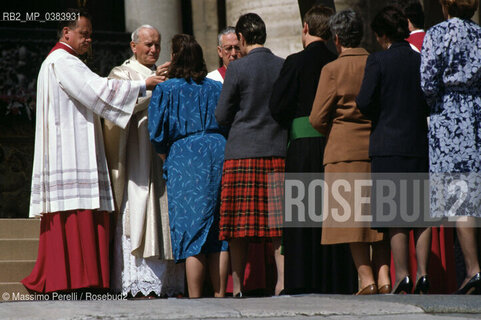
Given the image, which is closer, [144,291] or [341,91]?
[341,91]

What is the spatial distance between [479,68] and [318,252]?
1561mm

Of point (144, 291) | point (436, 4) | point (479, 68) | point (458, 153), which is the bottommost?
point (144, 291)

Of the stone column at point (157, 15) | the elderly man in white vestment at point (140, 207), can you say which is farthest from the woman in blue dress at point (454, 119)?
the stone column at point (157, 15)

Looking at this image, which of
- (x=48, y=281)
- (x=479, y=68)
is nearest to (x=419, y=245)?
(x=479, y=68)

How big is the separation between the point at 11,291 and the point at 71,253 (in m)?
0.58

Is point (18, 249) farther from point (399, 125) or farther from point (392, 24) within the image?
point (392, 24)

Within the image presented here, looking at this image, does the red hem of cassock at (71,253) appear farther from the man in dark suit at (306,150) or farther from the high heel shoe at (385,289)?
the high heel shoe at (385,289)

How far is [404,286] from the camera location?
779 cm

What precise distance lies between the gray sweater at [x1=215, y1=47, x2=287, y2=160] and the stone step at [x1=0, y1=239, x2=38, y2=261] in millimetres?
2026

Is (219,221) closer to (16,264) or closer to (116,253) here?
(116,253)

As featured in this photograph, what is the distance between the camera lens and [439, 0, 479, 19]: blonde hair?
25.9ft

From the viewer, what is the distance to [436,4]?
13273 mm

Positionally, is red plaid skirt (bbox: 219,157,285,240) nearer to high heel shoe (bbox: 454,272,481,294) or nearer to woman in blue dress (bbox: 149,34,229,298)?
woman in blue dress (bbox: 149,34,229,298)

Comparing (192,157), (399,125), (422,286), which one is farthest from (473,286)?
(192,157)
